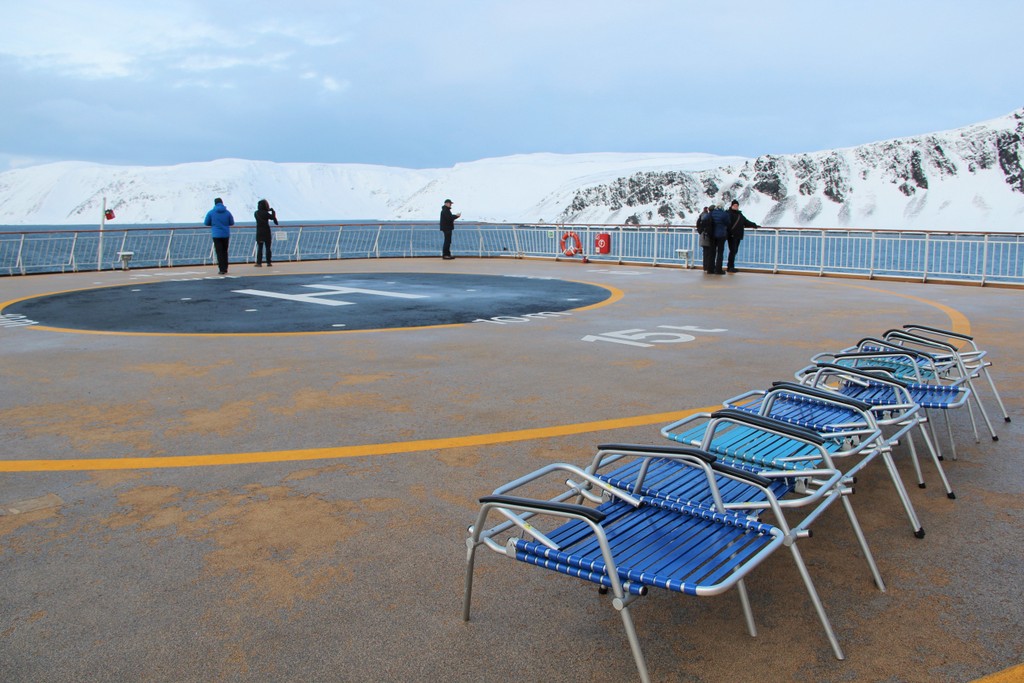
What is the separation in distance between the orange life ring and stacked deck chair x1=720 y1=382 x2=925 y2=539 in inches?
777

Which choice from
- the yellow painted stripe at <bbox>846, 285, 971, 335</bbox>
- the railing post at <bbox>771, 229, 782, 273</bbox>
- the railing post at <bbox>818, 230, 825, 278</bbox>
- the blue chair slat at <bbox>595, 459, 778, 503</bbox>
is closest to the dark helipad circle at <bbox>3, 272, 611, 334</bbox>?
the yellow painted stripe at <bbox>846, 285, 971, 335</bbox>

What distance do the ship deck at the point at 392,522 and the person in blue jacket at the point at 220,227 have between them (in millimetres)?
10171

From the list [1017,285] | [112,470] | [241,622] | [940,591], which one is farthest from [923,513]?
[1017,285]

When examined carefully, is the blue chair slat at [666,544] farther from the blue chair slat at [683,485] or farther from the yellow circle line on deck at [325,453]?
the yellow circle line on deck at [325,453]

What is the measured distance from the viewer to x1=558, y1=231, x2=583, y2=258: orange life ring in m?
24.8

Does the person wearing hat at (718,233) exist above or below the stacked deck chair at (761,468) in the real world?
above

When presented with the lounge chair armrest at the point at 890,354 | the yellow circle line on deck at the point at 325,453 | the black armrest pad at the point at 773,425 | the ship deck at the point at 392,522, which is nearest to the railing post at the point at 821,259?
the ship deck at the point at 392,522

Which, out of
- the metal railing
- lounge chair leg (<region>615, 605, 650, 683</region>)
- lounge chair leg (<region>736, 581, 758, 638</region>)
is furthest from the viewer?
Result: the metal railing

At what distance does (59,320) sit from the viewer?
1196 cm

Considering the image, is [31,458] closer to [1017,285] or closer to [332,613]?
[332,613]

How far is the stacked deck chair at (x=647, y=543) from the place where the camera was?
2674mm

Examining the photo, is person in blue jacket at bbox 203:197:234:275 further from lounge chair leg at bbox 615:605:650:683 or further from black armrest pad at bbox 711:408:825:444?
lounge chair leg at bbox 615:605:650:683

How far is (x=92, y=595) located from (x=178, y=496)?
3.78 ft

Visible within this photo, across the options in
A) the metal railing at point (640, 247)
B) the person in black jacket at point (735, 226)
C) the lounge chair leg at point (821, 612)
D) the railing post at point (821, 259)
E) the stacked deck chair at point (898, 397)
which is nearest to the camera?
the lounge chair leg at point (821, 612)
